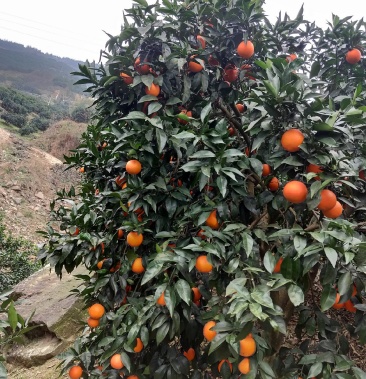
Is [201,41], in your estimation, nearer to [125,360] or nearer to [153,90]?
[153,90]

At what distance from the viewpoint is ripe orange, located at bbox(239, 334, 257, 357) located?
107 centimetres

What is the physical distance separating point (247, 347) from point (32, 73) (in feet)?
88.6

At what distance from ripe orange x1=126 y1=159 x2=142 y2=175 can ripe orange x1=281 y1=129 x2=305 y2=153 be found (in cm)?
60

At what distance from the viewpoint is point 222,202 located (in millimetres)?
1363

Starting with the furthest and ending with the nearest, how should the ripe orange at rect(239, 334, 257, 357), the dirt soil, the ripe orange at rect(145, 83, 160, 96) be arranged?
the dirt soil
the ripe orange at rect(145, 83, 160, 96)
the ripe orange at rect(239, 334, 257, 357)

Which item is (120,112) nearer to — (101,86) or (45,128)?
(101,86)

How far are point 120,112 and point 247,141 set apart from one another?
645mm

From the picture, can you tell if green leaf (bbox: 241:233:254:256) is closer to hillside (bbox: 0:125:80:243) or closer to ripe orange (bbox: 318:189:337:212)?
ripe orange (bbox: 318:189:337:212)

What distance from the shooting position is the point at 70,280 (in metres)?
3.93

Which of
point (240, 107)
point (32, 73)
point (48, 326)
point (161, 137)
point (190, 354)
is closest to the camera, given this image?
point (161, 137)

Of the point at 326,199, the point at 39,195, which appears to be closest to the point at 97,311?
the point at 326,199

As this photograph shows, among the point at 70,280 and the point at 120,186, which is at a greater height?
the point at 120,186

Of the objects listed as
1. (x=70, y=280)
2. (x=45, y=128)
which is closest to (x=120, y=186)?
(x=70, y=280)

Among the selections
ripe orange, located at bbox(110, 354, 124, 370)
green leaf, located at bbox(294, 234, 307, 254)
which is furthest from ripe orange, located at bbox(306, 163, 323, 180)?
ripe orange, located at bbox(110, 354, 124, 370)
